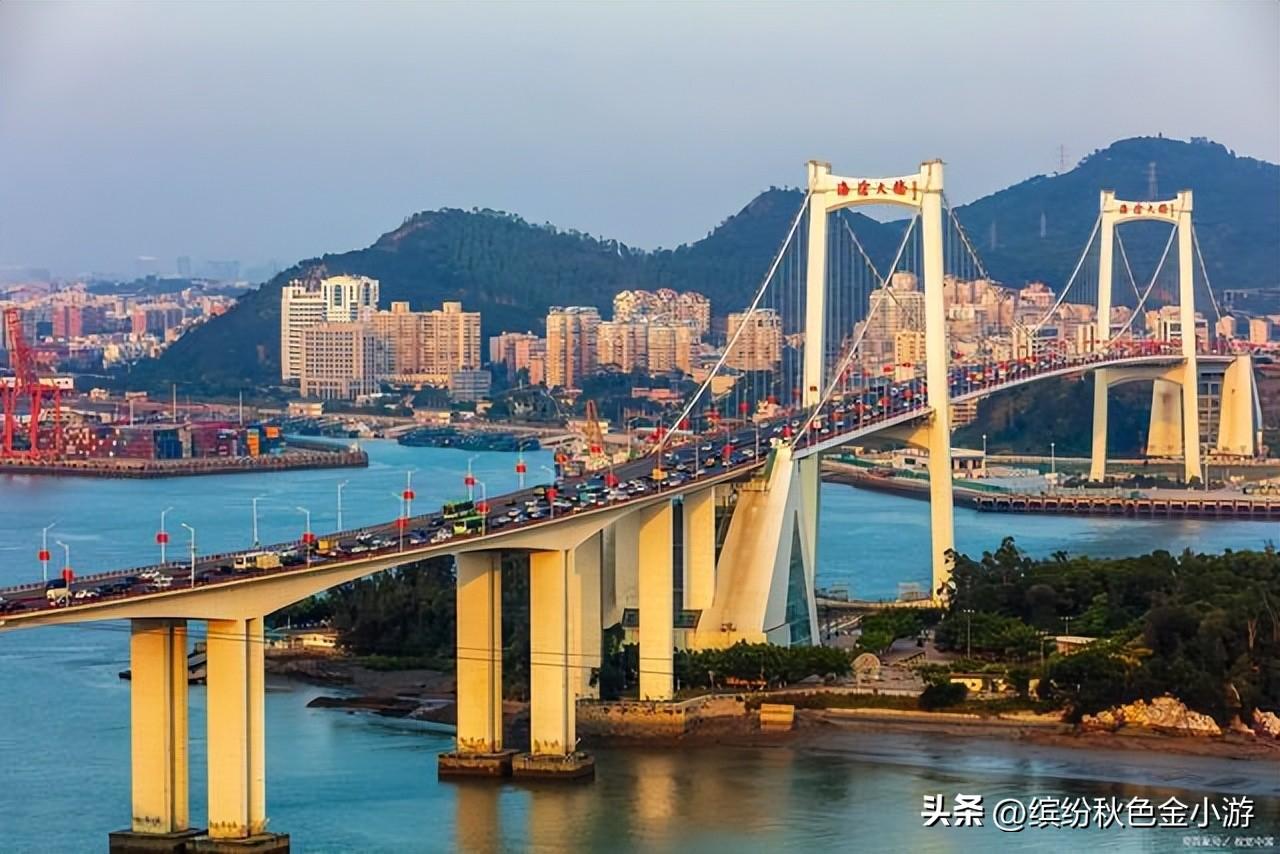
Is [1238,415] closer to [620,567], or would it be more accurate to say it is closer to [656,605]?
[620,567]

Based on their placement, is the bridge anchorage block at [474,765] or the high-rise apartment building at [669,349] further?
the high-rise apartment building at [669,349]

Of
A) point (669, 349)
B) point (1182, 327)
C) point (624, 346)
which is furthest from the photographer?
point (624, 346)

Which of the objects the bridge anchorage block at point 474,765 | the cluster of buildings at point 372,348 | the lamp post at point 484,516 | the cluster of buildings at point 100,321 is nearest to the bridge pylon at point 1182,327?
the lamp post at point 484,516

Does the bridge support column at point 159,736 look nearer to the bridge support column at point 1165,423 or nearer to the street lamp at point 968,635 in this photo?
the street lamp at point 968,635

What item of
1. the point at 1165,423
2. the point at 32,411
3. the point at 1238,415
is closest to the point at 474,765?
the point at 1238,415

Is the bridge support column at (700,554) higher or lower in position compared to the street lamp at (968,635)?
higher

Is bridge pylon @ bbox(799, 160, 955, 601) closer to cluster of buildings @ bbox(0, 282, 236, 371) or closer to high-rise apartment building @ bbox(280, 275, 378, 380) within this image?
high-rise apartment building @ bbox(280, 275, 378, 380)

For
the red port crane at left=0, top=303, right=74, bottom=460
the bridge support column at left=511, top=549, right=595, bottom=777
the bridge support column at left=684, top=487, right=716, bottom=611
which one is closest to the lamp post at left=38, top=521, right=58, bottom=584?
the bridge support column at left=511, top=549, right=595, bottom=777

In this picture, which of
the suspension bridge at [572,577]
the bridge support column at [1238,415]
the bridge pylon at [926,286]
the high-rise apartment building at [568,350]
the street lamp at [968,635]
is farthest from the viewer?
the high-rise apartment building at [568,350]
